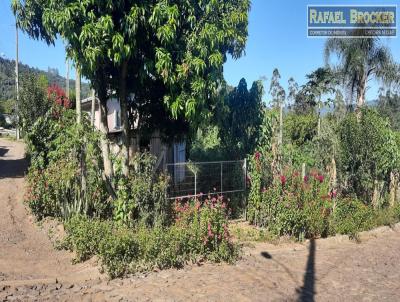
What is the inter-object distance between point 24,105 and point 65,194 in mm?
7592

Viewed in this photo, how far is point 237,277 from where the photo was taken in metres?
5.42

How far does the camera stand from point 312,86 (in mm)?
30109

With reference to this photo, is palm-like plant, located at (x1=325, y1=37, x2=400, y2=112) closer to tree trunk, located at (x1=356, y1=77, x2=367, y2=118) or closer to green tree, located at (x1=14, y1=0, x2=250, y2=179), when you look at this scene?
tree trunk, located at (x1=356, y1=77, x2=367, y2=118)

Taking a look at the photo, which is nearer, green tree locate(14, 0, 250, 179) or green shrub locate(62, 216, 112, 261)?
green tree locate(14, 0, 250, 179)

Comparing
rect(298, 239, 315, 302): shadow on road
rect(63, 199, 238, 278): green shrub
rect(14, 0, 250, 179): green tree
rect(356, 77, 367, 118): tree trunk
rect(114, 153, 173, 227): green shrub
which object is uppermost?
rect(356, 77, 367, 118): tree trunk

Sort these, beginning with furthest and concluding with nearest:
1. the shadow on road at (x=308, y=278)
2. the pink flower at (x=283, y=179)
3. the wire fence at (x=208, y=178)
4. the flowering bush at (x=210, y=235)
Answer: the wire fence at (x=208, y=178) < the pink flower at (x=283, y=179) < the flowering bush at (x=210, y=235) < the shadow on road at (x=308, y=278)

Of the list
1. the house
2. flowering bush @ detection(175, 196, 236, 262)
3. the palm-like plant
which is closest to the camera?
flowering bush @ detection(175, 196, 236, 262)

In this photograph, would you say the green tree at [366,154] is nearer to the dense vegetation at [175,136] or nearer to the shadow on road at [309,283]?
the dense vegetation at [175,136]

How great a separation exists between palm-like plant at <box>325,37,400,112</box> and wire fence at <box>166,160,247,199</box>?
12967 millimetres

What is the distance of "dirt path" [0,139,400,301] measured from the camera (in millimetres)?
4807

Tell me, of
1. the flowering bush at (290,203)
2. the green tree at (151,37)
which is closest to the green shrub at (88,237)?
the green tree at (151,37)

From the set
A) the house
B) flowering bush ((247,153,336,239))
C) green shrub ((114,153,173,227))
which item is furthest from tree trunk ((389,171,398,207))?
green shrub ((114,153,173,227))

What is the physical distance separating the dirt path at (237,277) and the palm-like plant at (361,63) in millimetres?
14530

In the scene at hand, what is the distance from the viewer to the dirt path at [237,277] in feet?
15.8
